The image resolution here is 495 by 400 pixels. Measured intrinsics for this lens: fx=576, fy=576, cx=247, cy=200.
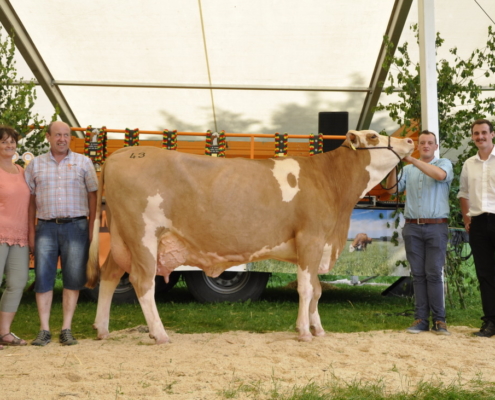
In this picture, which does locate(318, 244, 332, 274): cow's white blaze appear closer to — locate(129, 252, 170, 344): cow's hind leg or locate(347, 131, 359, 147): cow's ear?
Result: locate(347, 131, 359, 147): cow's ear

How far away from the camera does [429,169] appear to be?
5340 mm

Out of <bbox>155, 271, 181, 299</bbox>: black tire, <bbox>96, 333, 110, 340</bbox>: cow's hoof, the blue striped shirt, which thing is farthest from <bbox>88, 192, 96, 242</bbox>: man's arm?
the blue striped shirt

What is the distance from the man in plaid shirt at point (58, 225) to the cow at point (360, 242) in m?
3.87

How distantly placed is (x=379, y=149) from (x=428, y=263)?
1198mm

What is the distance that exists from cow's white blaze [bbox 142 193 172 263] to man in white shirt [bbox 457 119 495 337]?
2929 mm

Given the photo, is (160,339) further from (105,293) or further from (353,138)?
(353,138)

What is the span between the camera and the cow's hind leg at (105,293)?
5.08 metres

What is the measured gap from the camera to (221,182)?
16.2 ft

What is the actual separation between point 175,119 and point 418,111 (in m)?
5.40

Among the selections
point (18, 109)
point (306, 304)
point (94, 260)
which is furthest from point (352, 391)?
point (18, 109)

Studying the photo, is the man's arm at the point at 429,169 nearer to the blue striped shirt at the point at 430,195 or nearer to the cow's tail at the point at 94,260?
the blue striped shirt at the point at 430,195

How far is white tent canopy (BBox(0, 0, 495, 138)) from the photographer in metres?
9.38

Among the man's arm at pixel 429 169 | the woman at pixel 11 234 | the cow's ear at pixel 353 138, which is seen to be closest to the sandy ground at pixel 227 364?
the woman at pixel 11 234

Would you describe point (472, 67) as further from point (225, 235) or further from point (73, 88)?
point (73, 88)
